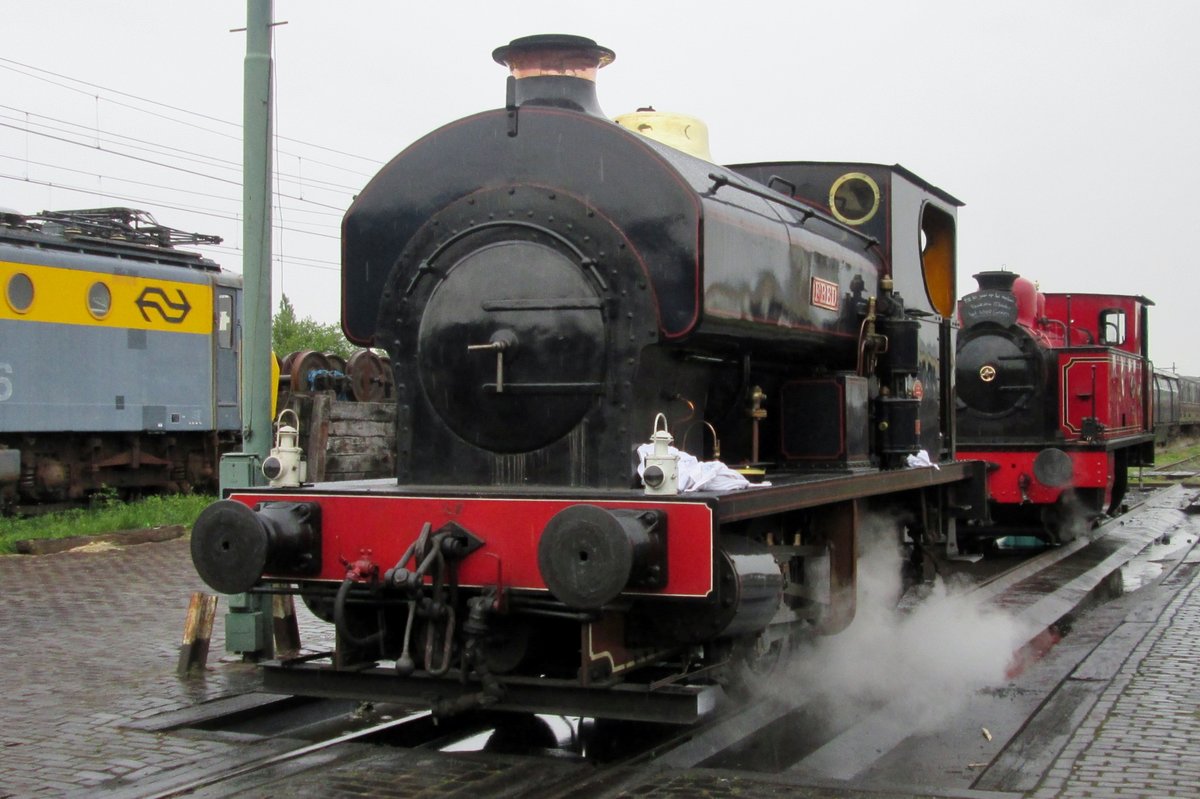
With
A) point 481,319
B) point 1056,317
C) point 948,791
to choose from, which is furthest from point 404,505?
point 1056,317

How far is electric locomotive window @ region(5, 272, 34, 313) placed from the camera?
48.8ft

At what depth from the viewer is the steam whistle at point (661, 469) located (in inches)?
198

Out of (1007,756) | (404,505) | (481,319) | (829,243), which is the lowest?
(1007,756)

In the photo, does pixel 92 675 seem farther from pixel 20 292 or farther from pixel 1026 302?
pixel 1026 302

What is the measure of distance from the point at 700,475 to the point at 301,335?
170 feet

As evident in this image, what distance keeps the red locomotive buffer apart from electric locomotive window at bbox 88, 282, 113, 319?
391 inches

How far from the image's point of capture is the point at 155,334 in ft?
56.1

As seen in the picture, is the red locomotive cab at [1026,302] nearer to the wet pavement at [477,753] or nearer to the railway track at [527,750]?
the wet pavement at [477,753]

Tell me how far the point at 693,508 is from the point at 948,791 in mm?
1403

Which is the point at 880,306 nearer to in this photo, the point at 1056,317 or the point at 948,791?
the point at 948,791

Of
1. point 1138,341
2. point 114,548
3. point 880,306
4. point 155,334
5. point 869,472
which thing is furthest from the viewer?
point 1138,341

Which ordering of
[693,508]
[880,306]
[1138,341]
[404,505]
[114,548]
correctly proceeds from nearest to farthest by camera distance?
[693,508] → [404,505] → [880,306] → [114,548] → [1138,341]

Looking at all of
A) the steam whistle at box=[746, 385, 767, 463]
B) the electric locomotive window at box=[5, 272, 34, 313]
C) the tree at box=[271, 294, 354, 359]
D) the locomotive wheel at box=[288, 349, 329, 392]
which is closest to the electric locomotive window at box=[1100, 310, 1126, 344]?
the locomotive wheel at box=[288, 349, 329, 392]

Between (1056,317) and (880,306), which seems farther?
(1056,317)
